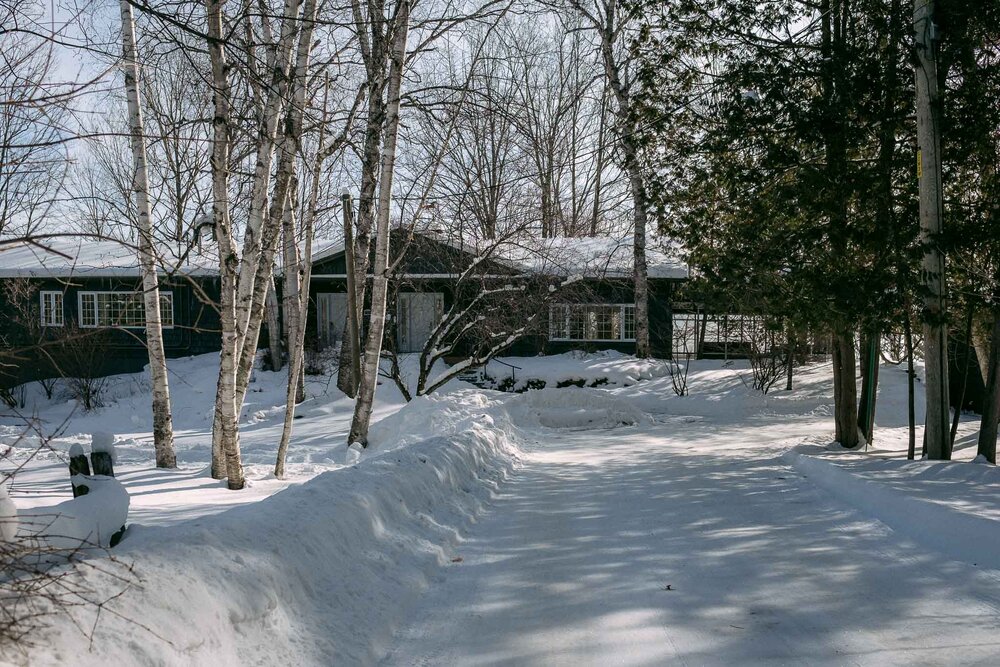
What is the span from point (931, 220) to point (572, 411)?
11.7 m

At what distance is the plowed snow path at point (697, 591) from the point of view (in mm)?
4434

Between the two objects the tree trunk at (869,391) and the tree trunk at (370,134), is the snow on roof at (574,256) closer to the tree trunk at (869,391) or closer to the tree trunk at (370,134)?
the tree trunk at (370,134)

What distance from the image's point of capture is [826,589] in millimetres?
5473

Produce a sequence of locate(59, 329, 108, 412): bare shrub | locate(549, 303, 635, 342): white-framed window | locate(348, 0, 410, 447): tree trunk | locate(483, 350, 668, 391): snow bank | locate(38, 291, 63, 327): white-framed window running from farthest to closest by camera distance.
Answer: locate(38, 291, 63, 327): white-framed window < locate(549, 303, 635, 342): white-framed window < locate(483, 350, 668, 391): snow bank < locate(59, 329, 108, 412): bare shrub < locate(348, 0, 410, 447): tree trunk

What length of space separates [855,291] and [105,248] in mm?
31595

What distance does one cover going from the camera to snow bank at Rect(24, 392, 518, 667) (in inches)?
135

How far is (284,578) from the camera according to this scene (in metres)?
4.61

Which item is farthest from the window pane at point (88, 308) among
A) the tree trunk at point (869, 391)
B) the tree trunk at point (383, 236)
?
the tree trunk at point (869, 391)

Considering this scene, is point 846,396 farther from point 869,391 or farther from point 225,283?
point 225,283

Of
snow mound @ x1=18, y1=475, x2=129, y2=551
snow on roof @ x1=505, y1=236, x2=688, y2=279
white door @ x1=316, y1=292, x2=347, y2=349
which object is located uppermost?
snow on roof @ x1=505, y1=236, x2=688, y2=279

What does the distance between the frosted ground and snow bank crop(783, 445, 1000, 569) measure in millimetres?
31

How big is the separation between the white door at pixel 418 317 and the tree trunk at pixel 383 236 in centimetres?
1371

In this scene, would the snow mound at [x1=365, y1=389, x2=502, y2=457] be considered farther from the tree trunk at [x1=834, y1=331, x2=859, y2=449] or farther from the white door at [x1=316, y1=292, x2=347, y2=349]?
the white door at [x1=316, y1=292, x2=347, y2=349]

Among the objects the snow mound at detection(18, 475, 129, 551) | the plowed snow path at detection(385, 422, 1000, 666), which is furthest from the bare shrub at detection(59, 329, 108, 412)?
the snow mound at detection(18, 475, 129, 551)
